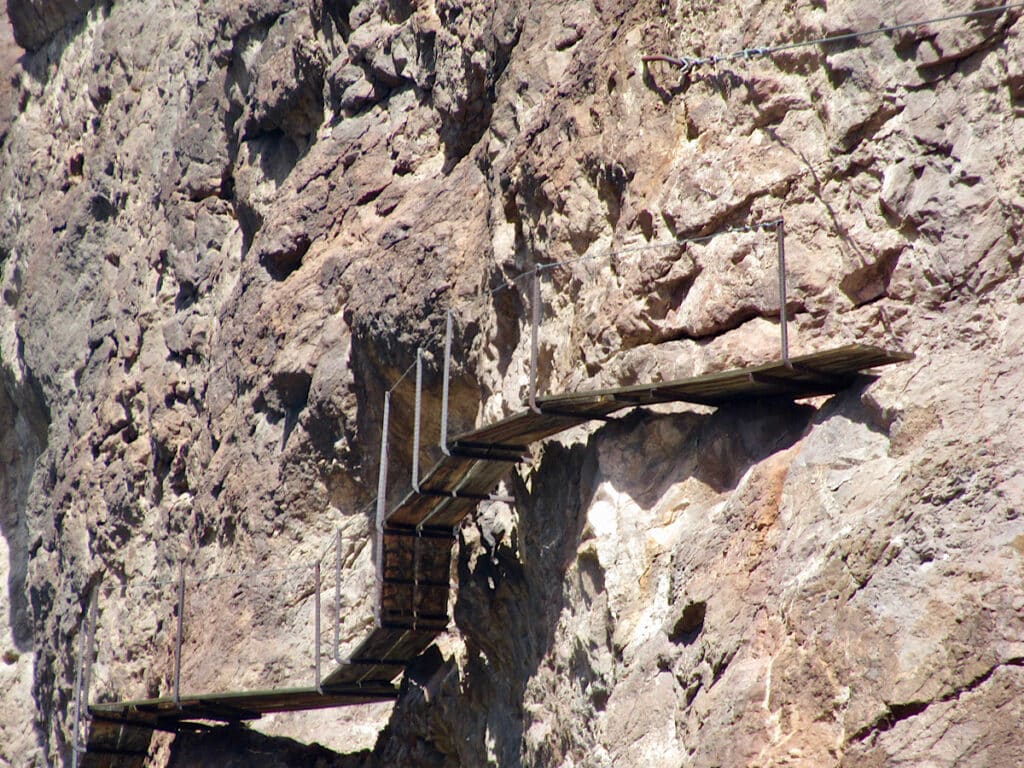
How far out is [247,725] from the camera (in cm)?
1366

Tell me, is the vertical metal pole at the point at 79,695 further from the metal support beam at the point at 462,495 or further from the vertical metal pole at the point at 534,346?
the vertical metal pole at the point at 534,346

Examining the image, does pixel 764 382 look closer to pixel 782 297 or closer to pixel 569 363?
pixel 782 297

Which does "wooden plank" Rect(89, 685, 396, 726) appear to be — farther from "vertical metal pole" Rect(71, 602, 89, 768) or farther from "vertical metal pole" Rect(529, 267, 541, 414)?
"vertical metal pole" Rect(529, 267, 541, 414)

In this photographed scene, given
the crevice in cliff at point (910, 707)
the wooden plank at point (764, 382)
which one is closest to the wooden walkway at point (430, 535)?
the wooden plank at point (764, 382)

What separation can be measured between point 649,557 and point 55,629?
34.6ft

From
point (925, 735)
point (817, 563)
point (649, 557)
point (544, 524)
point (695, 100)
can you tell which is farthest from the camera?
point (544, 524)

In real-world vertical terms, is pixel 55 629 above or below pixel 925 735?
above

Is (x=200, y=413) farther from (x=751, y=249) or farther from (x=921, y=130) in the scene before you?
(x=921, y=130)

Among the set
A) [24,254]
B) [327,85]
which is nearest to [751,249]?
[327,85]

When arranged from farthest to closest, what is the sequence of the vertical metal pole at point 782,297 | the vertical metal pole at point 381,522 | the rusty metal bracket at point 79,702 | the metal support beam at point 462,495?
1. the rusty metal bracket at point 79,702
2. the vertical metal pole at point 381,522
3. the metal support beam at point 462,495
4. the vertical metal pole at point 782,297

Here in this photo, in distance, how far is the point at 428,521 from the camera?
36.0ft

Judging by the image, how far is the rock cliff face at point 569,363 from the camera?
6.88 metres

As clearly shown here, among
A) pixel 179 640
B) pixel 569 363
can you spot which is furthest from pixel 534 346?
pixel 179 640

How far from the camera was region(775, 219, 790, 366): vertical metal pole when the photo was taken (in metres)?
7.59
